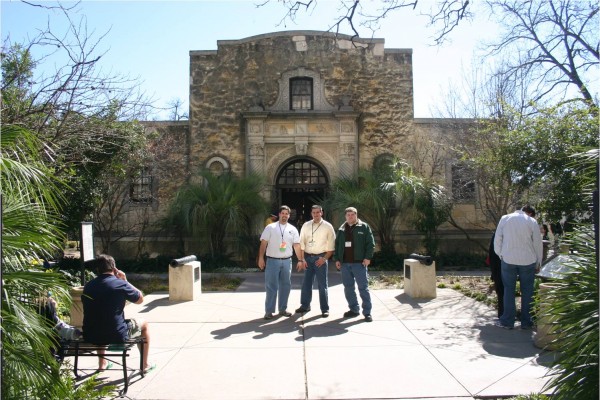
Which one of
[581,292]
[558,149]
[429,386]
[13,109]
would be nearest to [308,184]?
[558,149]

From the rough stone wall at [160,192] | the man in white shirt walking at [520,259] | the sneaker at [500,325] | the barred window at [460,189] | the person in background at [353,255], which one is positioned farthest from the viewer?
the rough stone wall at [160,192]

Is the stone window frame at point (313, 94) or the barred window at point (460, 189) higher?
the stone window frame at point (313, 94)

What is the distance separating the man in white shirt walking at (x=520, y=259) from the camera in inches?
276

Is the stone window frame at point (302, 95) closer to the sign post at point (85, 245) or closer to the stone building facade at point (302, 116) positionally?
the stone building facade at point (302, 116)

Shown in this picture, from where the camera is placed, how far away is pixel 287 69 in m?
17.7

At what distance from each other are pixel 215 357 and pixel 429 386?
2461mm

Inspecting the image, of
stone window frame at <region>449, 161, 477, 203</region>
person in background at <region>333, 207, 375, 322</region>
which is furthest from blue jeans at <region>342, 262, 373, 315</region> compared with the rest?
stone window frame at <region>449, 161, 477, 203</region>

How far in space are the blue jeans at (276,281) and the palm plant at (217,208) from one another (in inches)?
263

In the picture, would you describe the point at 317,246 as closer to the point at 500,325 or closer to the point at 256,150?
the point at 500,325

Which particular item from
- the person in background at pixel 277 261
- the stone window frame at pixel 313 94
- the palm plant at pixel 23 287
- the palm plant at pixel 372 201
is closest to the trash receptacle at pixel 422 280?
the person in background at pixel 277 261

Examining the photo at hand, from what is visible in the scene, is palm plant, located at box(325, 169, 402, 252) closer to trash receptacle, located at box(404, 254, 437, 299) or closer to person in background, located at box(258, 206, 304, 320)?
trash receptacle, located at box(404, 254, 437, 299)

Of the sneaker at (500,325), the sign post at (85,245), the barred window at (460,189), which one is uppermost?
the barred window at (460,189)

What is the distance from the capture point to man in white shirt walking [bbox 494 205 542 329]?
23.0 feet

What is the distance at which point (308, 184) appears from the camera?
58.3 feet
